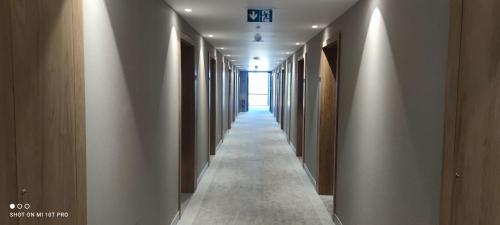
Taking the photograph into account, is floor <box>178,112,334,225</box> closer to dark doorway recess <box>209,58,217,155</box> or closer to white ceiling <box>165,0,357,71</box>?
dark doorway recess <box>209,58,217,155</box>

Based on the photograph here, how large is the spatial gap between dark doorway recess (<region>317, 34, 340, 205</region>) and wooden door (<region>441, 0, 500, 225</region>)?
3.98 meters

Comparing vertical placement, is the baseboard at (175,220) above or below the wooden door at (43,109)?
below

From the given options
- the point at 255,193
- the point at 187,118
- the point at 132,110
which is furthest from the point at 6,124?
the point at 255,193

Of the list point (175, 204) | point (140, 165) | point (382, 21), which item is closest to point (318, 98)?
Result: point (175, 204)

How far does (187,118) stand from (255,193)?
1536mm

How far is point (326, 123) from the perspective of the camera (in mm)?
6043

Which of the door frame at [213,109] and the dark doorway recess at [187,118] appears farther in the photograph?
the door frame at [213,109]

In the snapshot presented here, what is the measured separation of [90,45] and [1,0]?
0.61 metres

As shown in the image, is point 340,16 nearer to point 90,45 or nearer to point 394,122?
point 394,122

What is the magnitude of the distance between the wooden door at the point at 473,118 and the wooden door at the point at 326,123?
3977mm

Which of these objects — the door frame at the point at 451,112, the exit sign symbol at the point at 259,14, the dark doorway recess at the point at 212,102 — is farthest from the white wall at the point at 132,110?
the dark doorway recess at the point at 212,102

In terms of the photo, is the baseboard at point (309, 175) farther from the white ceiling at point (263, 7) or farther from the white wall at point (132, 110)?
the white wall at point (132, 110)

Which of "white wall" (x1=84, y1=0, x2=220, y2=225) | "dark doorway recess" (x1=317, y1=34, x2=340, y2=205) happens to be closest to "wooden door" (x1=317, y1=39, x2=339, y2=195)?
"dark doorway recess" (x1=317, y1=34, x2=340, y2=205)

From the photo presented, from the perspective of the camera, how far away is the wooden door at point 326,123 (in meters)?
5.89
